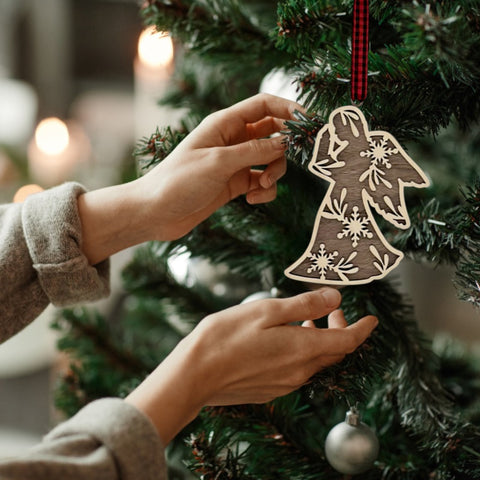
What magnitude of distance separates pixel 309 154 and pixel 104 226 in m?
0.26

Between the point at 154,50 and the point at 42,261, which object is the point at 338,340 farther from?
the point at 154,50

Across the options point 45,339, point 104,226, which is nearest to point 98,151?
point 45,339

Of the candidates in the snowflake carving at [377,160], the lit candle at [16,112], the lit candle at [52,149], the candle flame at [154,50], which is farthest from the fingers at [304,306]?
the lit candle at [16,112]

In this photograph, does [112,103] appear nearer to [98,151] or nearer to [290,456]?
[98,151]

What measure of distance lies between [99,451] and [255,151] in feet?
1.05

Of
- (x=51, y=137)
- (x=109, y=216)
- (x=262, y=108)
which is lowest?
(x=51, y=137)

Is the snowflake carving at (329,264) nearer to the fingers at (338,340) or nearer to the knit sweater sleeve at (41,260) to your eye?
the fingers at (338,340)

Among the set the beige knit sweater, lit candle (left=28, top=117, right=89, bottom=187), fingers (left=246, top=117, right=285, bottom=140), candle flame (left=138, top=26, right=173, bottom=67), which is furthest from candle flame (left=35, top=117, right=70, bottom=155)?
fingers (left=246, top=117, right=285, bottom=140)

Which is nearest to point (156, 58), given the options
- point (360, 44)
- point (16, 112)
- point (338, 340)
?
point (360, 44)

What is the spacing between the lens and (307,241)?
0.65 metres

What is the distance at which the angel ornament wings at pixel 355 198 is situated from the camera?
1.70 ft

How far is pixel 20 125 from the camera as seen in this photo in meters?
2.71

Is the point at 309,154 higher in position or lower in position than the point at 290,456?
higher

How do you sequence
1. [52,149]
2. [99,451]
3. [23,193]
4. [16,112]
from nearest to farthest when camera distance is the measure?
[99,451] < [23,193] < [52,149] < [16,112]
